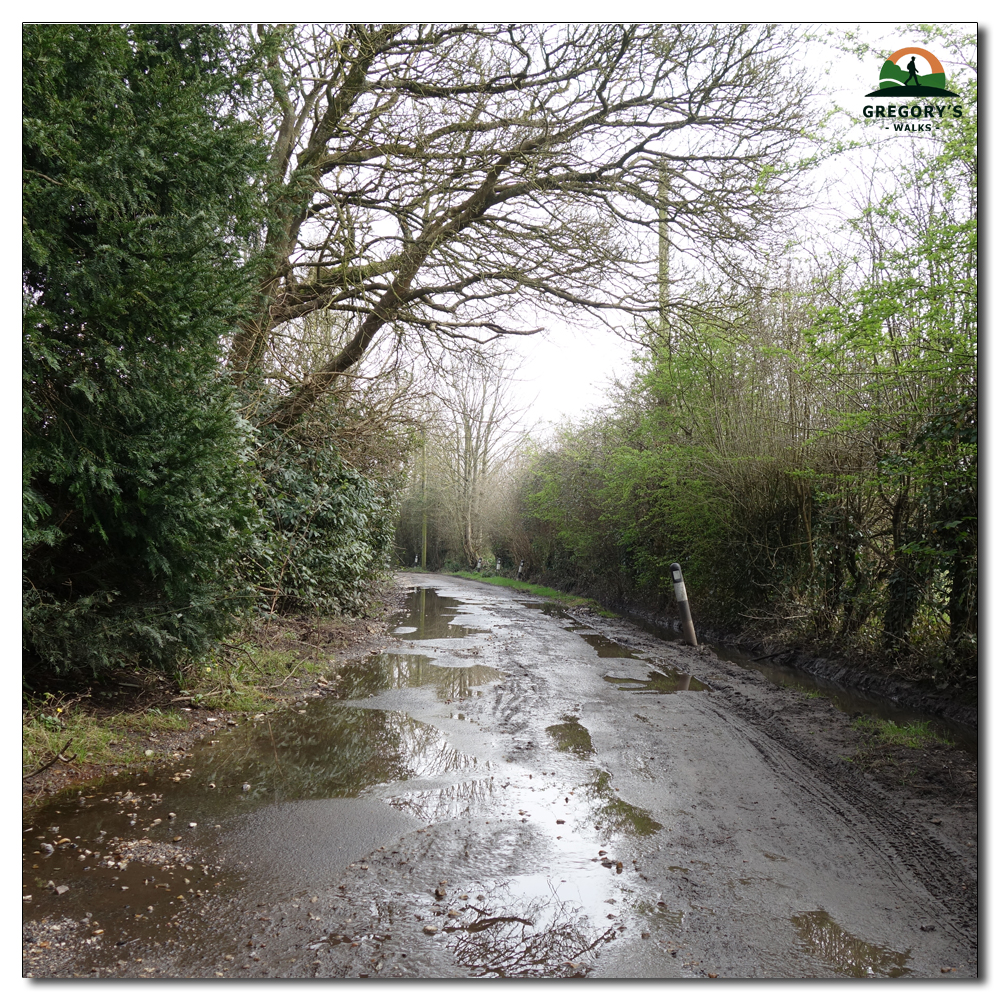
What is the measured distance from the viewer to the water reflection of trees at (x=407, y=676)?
7039 millimetres

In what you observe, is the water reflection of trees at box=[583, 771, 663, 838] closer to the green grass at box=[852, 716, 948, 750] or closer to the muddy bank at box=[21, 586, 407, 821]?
the green grass at box=[852, 716, 948, 750]

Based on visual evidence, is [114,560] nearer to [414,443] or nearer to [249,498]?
[249,498]

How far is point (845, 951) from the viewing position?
2.62 meters

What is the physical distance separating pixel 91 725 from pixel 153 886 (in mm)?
2154

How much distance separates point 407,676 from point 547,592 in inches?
603

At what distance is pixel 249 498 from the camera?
5.79m

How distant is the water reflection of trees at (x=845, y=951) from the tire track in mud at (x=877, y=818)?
1.41 feet

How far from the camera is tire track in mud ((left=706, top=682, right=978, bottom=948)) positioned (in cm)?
306

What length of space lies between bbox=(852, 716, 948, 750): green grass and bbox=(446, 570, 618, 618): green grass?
9.74 m

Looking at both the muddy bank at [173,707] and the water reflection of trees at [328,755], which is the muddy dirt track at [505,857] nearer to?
the water reflection of trees at [328,755]

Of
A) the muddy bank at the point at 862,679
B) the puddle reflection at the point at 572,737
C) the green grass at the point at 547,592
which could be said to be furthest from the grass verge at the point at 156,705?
the green grass at the point at 547,592
